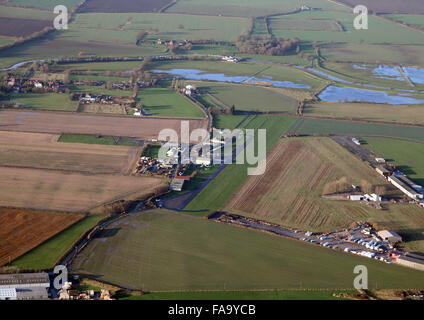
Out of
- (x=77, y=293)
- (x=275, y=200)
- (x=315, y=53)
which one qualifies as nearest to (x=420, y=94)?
(x=315, y=53)

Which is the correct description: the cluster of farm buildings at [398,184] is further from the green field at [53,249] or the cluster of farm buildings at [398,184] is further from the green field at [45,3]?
the green field at [45,3]

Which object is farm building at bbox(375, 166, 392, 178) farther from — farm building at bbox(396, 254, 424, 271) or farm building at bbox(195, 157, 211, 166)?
farm building at bbox(195, 157, 211, 166)

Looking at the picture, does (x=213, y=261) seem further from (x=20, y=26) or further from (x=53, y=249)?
(x=20, y=26)

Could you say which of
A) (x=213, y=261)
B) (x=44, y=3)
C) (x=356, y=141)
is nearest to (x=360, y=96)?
(x=356, y=141)

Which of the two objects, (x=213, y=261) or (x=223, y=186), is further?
(x=223, y=186)

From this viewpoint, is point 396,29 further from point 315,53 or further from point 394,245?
point 394,245

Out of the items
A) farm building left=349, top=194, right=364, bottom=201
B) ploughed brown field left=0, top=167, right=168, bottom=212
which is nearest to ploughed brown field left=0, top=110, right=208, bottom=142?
ploughed brown field left=0, top=167, right=168, bottom=212
